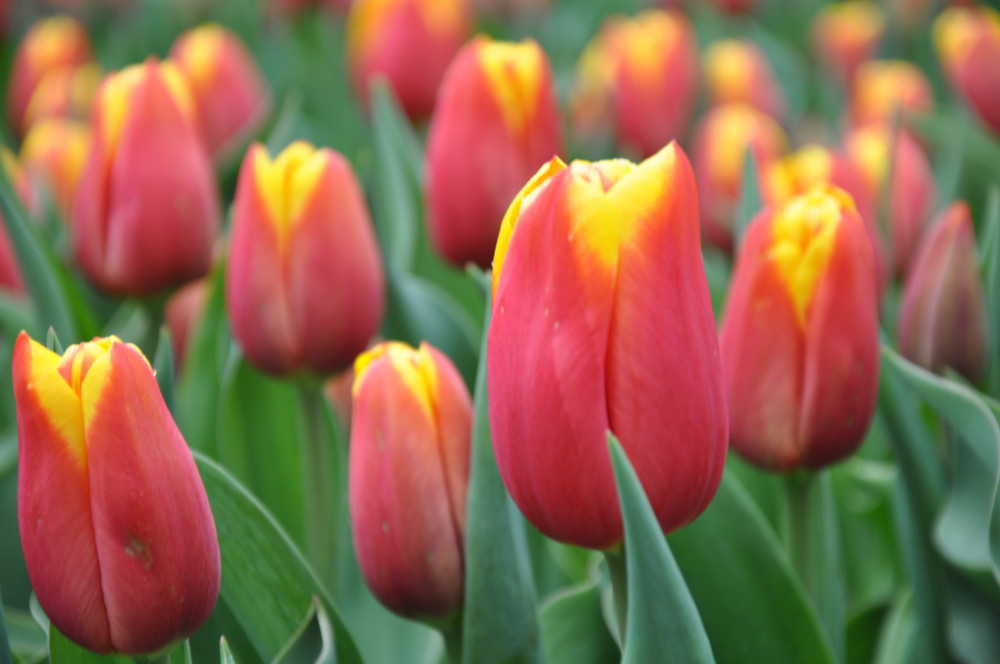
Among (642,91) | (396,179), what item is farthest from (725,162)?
(396,179)

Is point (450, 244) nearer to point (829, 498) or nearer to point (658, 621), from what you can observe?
point (829, 498)

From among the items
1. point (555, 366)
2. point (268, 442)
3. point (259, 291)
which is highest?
point (555, 366)

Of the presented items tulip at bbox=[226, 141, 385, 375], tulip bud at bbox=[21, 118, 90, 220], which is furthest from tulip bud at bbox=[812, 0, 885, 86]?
tulip at bbox=[226, 141, 385, 375]

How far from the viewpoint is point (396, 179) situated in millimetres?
1118

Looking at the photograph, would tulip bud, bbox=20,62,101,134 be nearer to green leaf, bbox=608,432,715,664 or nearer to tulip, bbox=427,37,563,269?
tulip, bbox=427,37,563,269

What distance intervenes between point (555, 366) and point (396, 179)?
0.75m

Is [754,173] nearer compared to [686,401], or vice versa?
[686,401]

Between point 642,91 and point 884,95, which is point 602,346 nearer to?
point 642,91

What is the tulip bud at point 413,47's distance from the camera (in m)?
1.42

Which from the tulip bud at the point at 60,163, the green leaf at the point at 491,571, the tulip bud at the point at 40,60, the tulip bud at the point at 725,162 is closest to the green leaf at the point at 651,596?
the green leaf at the point at 491,571

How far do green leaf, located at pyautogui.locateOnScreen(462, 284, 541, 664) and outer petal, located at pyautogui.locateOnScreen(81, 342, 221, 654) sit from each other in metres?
0.13

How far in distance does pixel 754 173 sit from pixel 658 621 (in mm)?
459

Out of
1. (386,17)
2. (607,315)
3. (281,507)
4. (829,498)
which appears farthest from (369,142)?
(607,315)

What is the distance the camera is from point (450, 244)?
90cm
